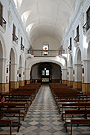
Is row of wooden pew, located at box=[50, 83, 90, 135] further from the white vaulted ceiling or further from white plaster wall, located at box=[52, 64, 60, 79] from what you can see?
white plaster wall, located at box=[52, 64, 60, 79]

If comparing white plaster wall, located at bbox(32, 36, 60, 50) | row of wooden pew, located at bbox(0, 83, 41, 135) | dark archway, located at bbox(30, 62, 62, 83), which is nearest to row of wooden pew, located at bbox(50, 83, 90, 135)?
row of wooden pew, located at bbox(0, 83, 41, 135)

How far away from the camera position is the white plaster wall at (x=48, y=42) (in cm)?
3234

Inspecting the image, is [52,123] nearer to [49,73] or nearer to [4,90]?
[4,90]

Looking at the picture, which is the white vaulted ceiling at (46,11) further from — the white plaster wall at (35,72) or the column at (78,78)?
the white plaster wall at (35,72)

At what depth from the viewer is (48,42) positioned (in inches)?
1278

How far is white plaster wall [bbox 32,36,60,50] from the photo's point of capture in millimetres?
32344

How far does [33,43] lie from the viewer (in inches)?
1276

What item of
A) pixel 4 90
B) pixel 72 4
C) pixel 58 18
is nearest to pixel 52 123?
pixel 4 90

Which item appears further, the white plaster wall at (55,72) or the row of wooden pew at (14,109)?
the white plaster wall at (55,72)

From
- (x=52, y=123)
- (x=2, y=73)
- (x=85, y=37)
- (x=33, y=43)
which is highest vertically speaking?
(x=33, y=43)

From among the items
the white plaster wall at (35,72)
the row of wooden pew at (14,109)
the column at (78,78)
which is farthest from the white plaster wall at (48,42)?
the row of wooden pew at (14,109)

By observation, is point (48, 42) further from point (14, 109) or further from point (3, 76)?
point (14, 109)

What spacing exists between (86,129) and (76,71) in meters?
12.1

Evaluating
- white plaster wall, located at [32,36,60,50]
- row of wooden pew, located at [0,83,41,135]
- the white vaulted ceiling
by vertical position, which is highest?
the white vaulted ceiling
